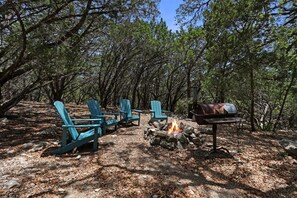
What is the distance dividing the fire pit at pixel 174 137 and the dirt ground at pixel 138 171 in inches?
6.9

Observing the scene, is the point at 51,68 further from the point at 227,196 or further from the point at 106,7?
the point at 227,196

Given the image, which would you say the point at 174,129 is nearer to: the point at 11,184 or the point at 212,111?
the point at 212,111

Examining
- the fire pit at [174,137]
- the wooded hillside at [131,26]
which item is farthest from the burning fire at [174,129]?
the wooded hillside at [131,26]

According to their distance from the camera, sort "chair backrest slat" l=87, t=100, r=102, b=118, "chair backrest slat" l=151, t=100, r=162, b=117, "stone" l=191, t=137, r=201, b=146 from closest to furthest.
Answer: "stone" l=191, t=137, r=201, b=146, "chair backrest slat" l=87, t=100, r=102, b=118, "chair backrest slat" l=151, t=100, r=162, b=117

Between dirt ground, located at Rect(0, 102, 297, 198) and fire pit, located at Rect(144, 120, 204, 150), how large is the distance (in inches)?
6.9

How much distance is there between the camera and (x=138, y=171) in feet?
10.8

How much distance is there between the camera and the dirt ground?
107 inches

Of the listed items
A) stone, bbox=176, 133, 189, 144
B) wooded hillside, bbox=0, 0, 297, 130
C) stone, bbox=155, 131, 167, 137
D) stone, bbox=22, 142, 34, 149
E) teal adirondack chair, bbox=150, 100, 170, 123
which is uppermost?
wooded hillside, bbox=0, 0, 297, 130

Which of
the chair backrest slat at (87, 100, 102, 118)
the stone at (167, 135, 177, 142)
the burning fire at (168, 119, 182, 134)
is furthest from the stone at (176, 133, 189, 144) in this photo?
the chair backrest slat at (87, 100, 102, 118)

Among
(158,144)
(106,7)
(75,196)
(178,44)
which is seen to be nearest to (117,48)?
(178,44)

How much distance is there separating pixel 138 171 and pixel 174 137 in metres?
1.71

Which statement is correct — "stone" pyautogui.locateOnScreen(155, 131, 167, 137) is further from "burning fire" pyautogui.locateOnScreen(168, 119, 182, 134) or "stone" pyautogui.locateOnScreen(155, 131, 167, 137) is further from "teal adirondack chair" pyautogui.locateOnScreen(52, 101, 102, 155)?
"teal adirondack chair" pyautogui.locateOnScreen(52, 101, 102, 155)

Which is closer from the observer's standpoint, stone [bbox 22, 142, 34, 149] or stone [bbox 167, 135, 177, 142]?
stone [bbox 22, 142, 34, 149]

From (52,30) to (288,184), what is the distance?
6022 mm
